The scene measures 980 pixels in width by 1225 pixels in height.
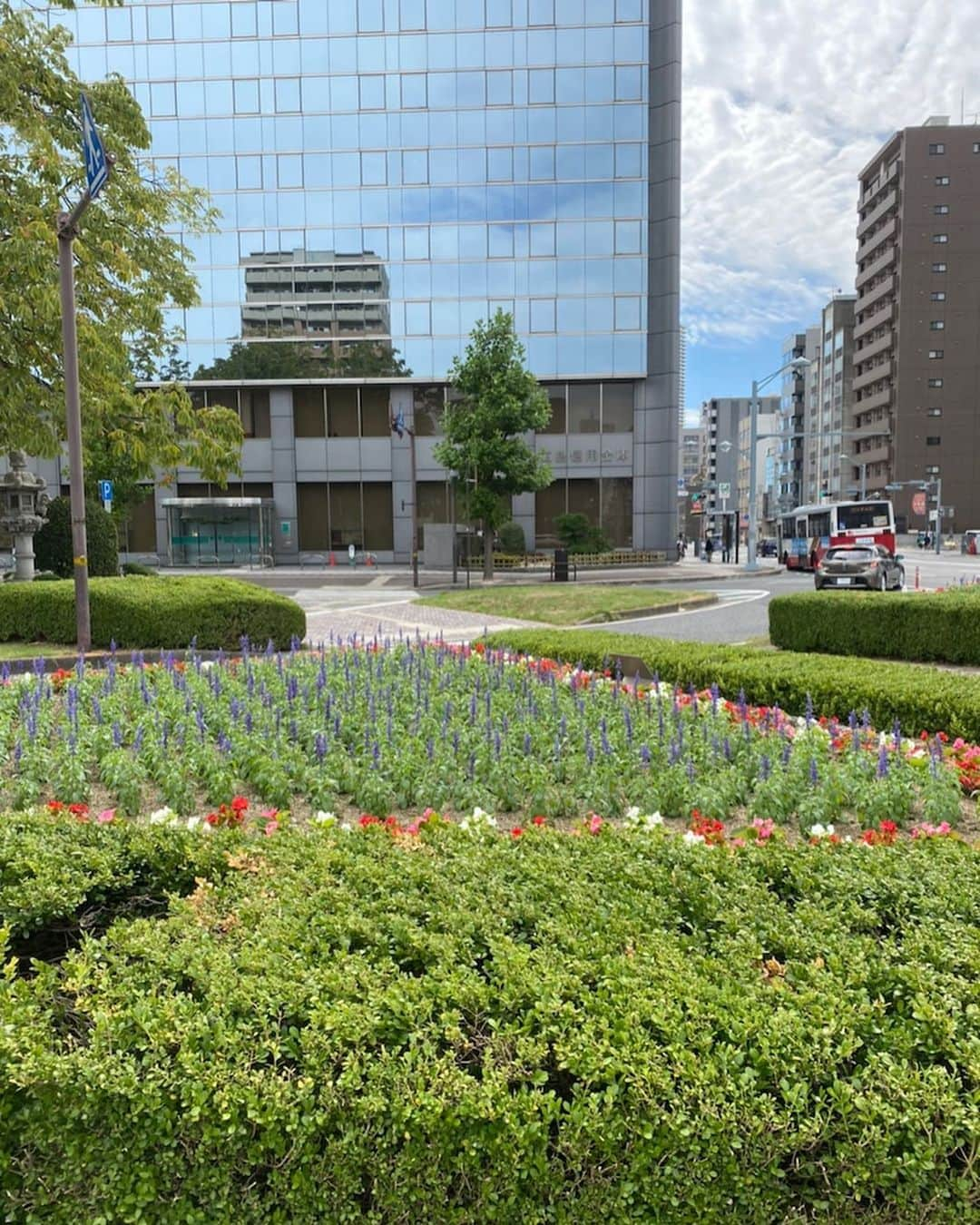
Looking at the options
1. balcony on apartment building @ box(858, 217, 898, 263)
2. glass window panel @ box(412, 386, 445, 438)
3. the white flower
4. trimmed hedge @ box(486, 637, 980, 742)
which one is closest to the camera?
the white flower

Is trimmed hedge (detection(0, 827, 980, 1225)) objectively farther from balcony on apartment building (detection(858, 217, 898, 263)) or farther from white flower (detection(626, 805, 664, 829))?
balcony on apartment building (detection(858, 217, 898, 263))

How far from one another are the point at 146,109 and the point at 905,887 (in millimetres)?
47643

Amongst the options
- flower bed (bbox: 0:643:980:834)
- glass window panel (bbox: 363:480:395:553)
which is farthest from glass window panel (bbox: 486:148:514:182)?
flower bed (bbox: 0:643:980:834)

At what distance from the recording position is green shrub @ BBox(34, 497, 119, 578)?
1973 centimetres

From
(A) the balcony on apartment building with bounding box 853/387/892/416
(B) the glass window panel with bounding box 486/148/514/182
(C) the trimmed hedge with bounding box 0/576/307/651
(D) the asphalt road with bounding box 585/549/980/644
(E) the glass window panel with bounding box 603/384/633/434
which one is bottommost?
(D) the asphalt road with bounding box 585/549/980/644

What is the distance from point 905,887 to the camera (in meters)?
2.81

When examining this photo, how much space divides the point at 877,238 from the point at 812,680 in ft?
317

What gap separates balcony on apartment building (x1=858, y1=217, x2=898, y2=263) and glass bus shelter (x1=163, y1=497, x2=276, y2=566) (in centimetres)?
7475

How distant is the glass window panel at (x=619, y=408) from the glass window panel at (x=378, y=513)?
1141cm

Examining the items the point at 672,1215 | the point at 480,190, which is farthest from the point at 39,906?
the point at 480,190

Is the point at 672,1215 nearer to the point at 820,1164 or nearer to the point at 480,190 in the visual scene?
the point at 820,1164

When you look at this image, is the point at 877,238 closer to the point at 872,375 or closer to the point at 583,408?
the point at 872,375

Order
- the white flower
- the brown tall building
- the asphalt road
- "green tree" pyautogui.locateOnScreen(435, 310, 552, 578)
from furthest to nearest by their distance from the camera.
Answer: the brown tall building → "green tree" pyautogui.locateOnScreen(435, 310, 552, 578) → the asphalt road → the white flower

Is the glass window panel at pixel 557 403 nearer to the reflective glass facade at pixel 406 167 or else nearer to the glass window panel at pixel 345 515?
the reflective glass facade at pixel 406 167
